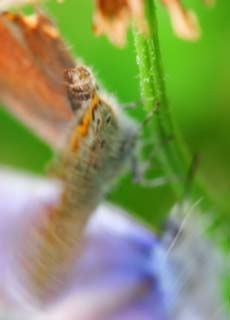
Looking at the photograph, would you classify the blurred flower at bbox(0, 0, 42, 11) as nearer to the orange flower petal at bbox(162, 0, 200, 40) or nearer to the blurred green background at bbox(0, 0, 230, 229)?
the orange flower petal at bbox(162, 0, 200, 40)

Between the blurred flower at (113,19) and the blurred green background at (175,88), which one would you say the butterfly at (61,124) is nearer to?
the blurred flower at (113,19)

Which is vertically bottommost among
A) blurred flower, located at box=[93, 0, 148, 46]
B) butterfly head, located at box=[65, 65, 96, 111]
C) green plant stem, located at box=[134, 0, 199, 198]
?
butterfly head, located at box=[65, 65, 96, 111]

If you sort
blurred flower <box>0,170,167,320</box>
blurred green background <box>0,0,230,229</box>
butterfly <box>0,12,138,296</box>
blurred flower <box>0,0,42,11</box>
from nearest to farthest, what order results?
1. blurred flower <box>0,0,42,11</box>
2. butterfly <box>0,12,138,296</box>
3. blurred flower <box>0,170,167,320</box>
4. blurred green background <box>0,0,230,229</box>

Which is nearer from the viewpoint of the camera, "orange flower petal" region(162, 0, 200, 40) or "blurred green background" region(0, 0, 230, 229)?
"orange flower petal" region(162, 0, 200, 40)

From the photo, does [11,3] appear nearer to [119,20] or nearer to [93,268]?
[119,20]

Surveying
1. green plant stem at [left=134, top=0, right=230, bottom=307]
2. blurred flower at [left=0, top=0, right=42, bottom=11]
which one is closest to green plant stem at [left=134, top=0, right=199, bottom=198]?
green plant stem at [left=134, top=0, right=230, bottom=307]

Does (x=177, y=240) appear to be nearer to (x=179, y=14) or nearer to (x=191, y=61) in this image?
(x=179, y=14)
